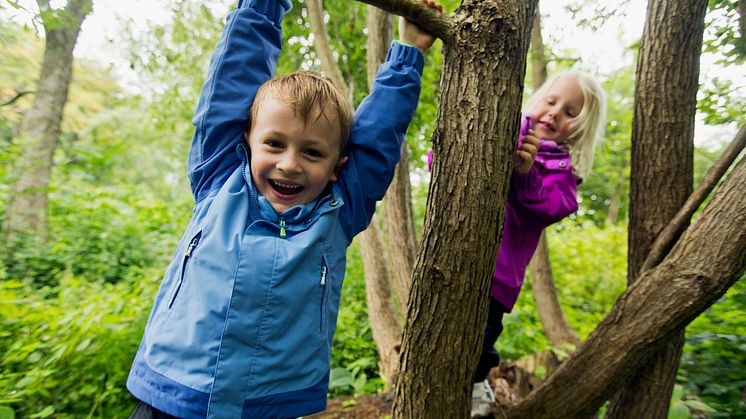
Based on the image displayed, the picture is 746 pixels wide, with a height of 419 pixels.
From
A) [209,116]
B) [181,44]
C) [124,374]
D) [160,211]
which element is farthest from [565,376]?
[160,211]

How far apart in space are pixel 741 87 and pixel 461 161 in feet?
6.11

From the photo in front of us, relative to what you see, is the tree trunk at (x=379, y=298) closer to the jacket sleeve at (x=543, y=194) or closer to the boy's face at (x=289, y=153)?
the jacket sleeve at (x=543, y=194)

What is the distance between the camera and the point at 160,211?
6219 millimetres

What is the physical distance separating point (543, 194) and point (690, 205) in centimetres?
58

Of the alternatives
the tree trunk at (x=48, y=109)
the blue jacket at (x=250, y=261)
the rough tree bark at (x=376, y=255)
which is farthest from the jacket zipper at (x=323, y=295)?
the tree trunk at (x=48, y=109)

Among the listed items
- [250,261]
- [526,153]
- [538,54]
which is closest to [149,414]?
[250,261]

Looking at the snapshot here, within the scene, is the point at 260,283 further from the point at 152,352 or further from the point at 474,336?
the point at 474,336

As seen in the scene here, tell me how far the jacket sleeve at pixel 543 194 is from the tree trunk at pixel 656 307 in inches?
16.2

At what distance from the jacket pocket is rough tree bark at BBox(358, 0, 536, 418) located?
2.27 feet

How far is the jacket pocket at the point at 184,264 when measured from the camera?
1.23 meters

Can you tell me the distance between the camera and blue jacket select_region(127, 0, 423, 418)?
1.14 m

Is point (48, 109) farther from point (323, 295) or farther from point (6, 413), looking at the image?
point (323, 295)

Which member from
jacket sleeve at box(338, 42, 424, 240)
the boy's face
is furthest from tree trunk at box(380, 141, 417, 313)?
the boy's face

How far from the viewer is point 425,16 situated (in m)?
1.20
